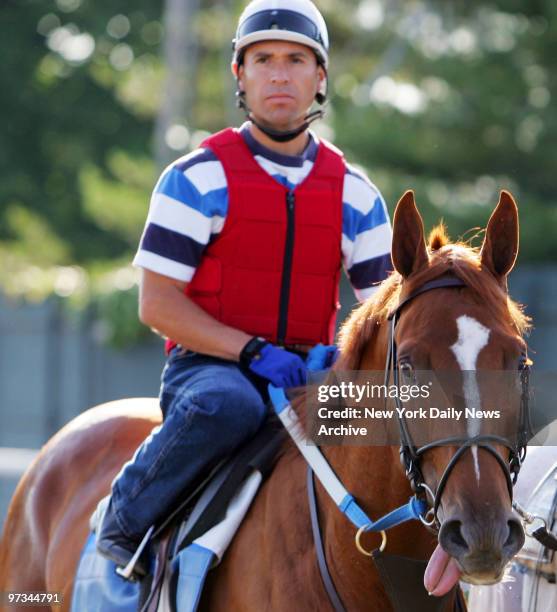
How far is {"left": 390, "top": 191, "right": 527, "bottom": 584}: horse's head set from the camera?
300 centimetres

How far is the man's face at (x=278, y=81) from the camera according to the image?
4.52 metres

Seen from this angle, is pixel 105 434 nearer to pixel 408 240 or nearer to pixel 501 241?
pixel 408 240

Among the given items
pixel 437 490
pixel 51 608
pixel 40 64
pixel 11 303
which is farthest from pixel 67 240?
pixel 437 490

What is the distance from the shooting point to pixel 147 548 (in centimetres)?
420

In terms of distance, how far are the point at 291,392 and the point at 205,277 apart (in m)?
0.58

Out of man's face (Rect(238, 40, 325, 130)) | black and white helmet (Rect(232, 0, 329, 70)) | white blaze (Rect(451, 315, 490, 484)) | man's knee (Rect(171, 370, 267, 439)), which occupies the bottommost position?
man's knee (Rect(171, 370, 267, 439))

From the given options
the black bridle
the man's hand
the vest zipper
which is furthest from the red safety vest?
the black bridle

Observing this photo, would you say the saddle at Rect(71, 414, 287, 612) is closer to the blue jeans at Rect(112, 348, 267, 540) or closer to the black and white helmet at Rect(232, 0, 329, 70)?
the blue jeans at Rect(112, 348, 267, 540)

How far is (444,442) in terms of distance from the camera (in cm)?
312

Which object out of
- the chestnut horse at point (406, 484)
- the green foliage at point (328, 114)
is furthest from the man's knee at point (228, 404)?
the green foliage at point (328, 114)

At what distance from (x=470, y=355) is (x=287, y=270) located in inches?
52.8

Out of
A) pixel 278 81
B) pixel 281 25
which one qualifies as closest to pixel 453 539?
pixel 278 81

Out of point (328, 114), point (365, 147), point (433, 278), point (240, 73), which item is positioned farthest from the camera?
point (328, 114)

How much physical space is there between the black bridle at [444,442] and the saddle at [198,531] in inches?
32.7
